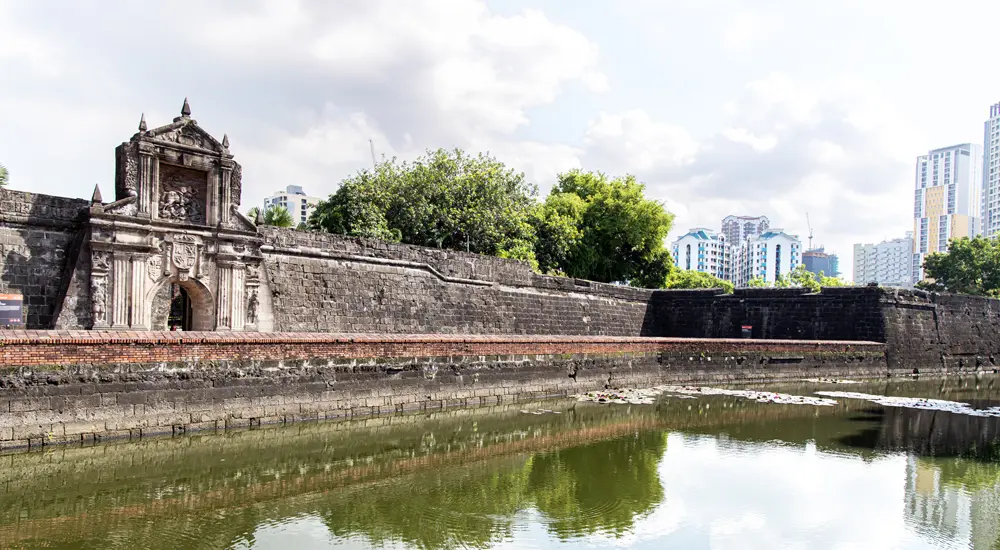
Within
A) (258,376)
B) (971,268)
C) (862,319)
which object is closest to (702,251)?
(971,268)

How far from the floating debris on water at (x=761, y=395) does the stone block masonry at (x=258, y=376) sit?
795 mm

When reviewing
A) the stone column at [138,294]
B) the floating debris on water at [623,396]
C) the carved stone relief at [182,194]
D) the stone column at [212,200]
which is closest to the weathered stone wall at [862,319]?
the floating debris on water at [623,396]

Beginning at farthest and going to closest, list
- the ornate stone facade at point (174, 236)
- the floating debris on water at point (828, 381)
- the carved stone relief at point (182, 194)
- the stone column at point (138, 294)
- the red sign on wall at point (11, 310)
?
the floating debris on water at point (828, 381) → the carved stone relief at point (182, 194) → the stone column at point (138, 294) → the ornate stone facade at point (174, 236) → the red sign on wall at point (11, 310)

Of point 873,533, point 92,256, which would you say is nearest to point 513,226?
point 92,256

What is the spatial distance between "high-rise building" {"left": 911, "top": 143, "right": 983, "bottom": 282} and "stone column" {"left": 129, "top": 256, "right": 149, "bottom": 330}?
124881 millimetres

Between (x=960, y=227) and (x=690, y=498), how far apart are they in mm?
125662

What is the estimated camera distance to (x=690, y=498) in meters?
7.10

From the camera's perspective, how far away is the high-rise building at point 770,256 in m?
112

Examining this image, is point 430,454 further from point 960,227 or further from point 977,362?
point 960,227

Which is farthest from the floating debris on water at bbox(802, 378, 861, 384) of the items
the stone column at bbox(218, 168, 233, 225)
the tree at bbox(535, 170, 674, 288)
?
the stone column at bbox(218, 168, 233, 225)

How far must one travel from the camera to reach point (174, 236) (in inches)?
464

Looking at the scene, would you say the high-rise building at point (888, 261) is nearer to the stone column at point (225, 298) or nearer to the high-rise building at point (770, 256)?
the high-rise building at point (770, 256)

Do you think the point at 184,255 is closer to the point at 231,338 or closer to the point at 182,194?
the point at 182,194

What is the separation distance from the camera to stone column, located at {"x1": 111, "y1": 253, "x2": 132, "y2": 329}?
11.1m
